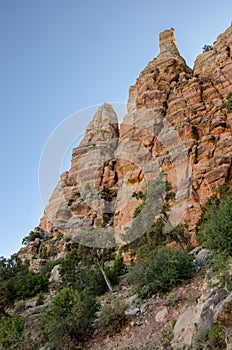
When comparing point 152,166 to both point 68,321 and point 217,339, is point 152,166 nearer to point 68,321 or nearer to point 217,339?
point 68,321

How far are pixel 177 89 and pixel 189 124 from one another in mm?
9301

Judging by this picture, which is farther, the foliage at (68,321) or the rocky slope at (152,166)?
the rocky slope at (152,166)

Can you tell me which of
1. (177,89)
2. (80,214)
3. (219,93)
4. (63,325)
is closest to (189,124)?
(219,93)

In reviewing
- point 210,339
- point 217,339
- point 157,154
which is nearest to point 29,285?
point 157,154

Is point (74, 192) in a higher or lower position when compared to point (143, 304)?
higher

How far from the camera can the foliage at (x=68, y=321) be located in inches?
437

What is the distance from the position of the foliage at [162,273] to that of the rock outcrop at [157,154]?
8.59m

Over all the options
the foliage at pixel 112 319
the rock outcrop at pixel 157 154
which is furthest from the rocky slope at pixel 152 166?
the foliage at pixel 112 319

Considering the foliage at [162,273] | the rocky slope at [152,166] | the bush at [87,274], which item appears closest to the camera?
the rocky slope at [152,166]

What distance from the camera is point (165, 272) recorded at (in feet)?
42.9

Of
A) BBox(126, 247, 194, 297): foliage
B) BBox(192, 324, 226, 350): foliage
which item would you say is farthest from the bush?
BBox(192, 324, 226, 350): foliage

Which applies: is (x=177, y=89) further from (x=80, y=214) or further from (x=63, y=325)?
(x=63, y=325)

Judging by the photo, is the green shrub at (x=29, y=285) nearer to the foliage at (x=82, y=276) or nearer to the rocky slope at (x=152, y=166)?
the foliage at (x=82, y=276)

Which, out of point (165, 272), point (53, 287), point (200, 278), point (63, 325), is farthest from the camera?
point (53, 287)
